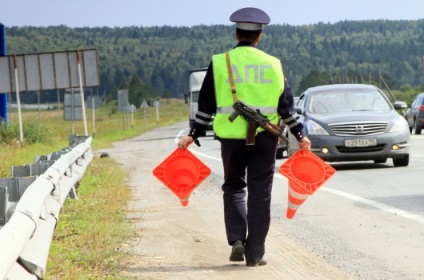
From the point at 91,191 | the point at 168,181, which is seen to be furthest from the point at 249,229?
the point at 91,191

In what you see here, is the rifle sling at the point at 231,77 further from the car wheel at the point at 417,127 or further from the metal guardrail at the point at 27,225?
the car wheel at the point at 417,127

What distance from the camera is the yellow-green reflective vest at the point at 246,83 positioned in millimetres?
8477

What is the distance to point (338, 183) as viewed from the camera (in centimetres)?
1681

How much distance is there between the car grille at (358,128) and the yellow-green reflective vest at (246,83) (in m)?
11.9

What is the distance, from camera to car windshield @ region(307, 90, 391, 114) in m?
21.4


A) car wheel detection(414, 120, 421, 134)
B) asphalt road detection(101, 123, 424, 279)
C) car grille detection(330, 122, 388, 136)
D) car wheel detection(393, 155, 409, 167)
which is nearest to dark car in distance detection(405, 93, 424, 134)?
car wheel detection(414, 120, 421, 134)

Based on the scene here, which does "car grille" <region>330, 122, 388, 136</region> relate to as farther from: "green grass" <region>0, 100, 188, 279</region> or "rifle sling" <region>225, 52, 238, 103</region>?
"rifle sling" <region>225, 52, 238, 103</region>

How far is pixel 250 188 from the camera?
869 centimetres

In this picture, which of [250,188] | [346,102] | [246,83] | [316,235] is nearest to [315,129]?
[346,102]

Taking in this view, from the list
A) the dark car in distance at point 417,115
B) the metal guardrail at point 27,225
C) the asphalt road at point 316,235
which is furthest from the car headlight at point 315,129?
the dark car in distance at point 417,115

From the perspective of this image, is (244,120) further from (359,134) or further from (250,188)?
(359,134)

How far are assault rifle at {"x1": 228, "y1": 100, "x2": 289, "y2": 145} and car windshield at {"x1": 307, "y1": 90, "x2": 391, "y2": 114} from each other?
13075 mm

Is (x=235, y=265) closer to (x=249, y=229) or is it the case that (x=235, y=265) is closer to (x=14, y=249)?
(x=249, y=229)

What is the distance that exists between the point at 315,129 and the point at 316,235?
1055 cm
